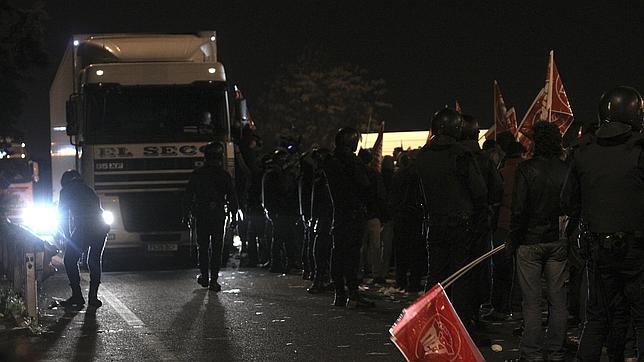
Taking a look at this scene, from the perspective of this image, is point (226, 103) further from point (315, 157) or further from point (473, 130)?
point (473, 130)

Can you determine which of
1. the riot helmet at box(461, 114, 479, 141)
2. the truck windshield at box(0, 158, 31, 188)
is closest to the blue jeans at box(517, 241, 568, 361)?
the riot helmet at box(461, 114, 479, 141)

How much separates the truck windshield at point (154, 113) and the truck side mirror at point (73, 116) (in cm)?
28

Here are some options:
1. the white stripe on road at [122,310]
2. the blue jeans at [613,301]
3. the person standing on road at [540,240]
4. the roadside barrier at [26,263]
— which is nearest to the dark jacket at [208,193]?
the white stripe on road at [122,310]

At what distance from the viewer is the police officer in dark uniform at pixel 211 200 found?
16547mm

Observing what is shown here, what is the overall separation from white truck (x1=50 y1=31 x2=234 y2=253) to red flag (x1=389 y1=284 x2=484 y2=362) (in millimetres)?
13492

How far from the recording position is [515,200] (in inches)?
371

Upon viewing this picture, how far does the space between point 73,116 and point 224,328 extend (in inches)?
353

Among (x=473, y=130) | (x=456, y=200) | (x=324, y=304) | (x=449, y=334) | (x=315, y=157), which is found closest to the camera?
(x=449, y=334)

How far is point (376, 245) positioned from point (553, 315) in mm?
8261

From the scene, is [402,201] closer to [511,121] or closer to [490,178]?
[511,121]

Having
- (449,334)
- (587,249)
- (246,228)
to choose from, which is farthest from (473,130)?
(246,228)

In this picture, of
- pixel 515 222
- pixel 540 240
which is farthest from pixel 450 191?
pixel 540 240

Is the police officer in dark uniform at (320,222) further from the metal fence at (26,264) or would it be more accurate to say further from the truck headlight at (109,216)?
the truck headlight at (109,216)

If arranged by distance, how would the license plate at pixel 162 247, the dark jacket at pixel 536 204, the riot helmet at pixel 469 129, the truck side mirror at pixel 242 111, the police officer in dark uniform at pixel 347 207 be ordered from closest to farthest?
the dark jacket at pixel 536 204
the riot helmet at pixel 469 129
the police officer in dark uniform at pixel 347 207
the license plate at pixel 162 247
the truck side mirror at pixel 242 111
